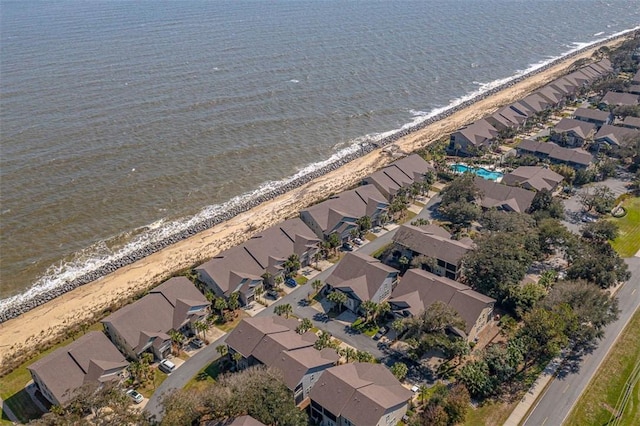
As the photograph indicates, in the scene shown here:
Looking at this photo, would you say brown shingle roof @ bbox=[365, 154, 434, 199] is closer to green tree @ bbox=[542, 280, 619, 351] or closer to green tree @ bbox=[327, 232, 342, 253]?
green tree @ bbox=[327, 232, 342, 253]

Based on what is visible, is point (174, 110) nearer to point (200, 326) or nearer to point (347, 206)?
point (347, 206)

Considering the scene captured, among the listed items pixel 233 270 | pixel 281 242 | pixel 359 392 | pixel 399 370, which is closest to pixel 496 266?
pixel 399 370

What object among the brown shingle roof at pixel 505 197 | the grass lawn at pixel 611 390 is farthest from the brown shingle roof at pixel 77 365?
the brown shingle roof at pixel 505 197

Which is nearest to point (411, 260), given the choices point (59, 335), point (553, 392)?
point (553, 392)

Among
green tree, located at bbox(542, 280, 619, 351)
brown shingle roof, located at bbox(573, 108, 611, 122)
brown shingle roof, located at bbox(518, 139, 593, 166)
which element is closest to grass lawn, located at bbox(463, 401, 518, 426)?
green tree, located at bbox(542, 280, 619, 351)

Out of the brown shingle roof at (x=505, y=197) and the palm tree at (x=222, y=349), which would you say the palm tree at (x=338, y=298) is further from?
the brown shingle roof at (x=505, y=197)

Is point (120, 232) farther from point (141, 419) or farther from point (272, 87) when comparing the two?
point (272, 87)
